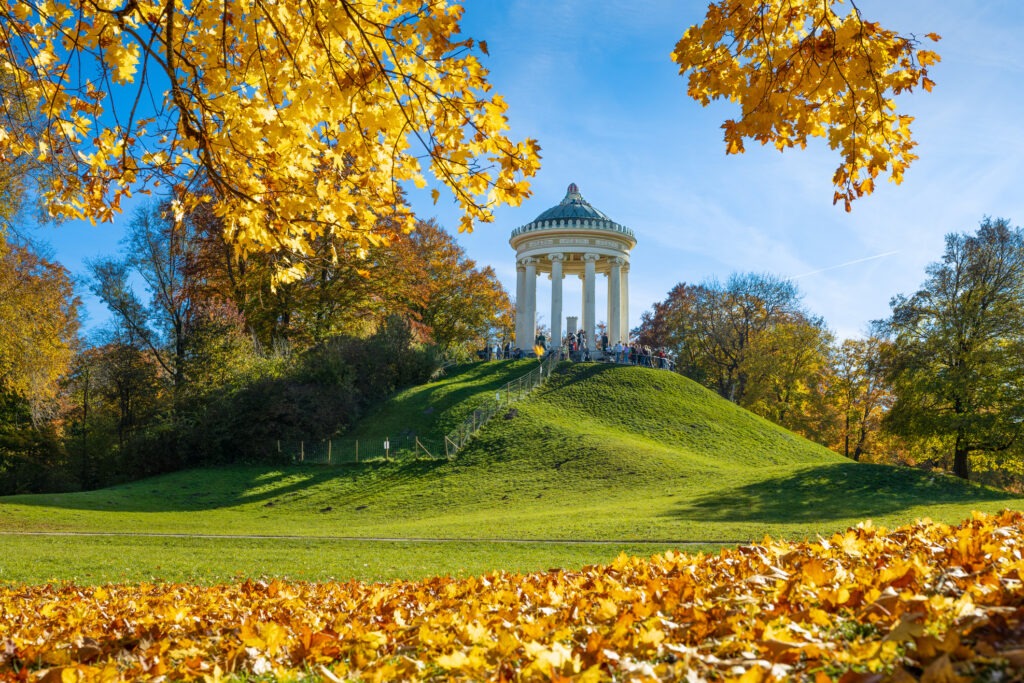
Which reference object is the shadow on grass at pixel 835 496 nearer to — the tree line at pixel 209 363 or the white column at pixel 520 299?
the tree line at pixel 209 363

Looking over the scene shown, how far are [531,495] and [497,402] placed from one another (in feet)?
32.5

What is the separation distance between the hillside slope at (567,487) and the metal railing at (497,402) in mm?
526

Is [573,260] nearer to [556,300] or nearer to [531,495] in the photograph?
[556,300]

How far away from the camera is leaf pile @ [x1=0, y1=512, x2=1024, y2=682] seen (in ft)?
6.43

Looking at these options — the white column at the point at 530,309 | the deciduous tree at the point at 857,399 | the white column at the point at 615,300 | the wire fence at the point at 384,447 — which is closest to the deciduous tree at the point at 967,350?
the deciduous tree at the point at 857,399

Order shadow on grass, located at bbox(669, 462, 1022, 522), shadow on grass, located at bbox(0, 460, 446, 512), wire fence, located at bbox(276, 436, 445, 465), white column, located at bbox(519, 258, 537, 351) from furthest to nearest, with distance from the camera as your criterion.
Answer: white column, located at bbox(519, 258, 537, 351) → wire fence, located at bbox(276, 436, 445, 465) → shadow on grass, located at bbox(0, 460, 446, 512) → shadow on grass, located at bbox(669, 462, 1022, 522)

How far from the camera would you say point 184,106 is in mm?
5008

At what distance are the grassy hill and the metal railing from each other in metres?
0.53

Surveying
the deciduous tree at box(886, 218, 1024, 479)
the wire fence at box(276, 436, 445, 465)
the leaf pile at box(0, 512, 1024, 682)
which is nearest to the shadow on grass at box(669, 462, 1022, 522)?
the deciduous tree at box(886, 218, 1024, 479)

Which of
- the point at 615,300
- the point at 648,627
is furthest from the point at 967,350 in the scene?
the point at 648,627

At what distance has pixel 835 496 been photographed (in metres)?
19.4

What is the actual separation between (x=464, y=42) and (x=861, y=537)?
3623 mm

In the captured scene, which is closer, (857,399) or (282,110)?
(282,110)

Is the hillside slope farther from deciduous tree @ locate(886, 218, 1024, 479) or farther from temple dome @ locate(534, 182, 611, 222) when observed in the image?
temple dome @ locate(534, 182, 611, 222)
